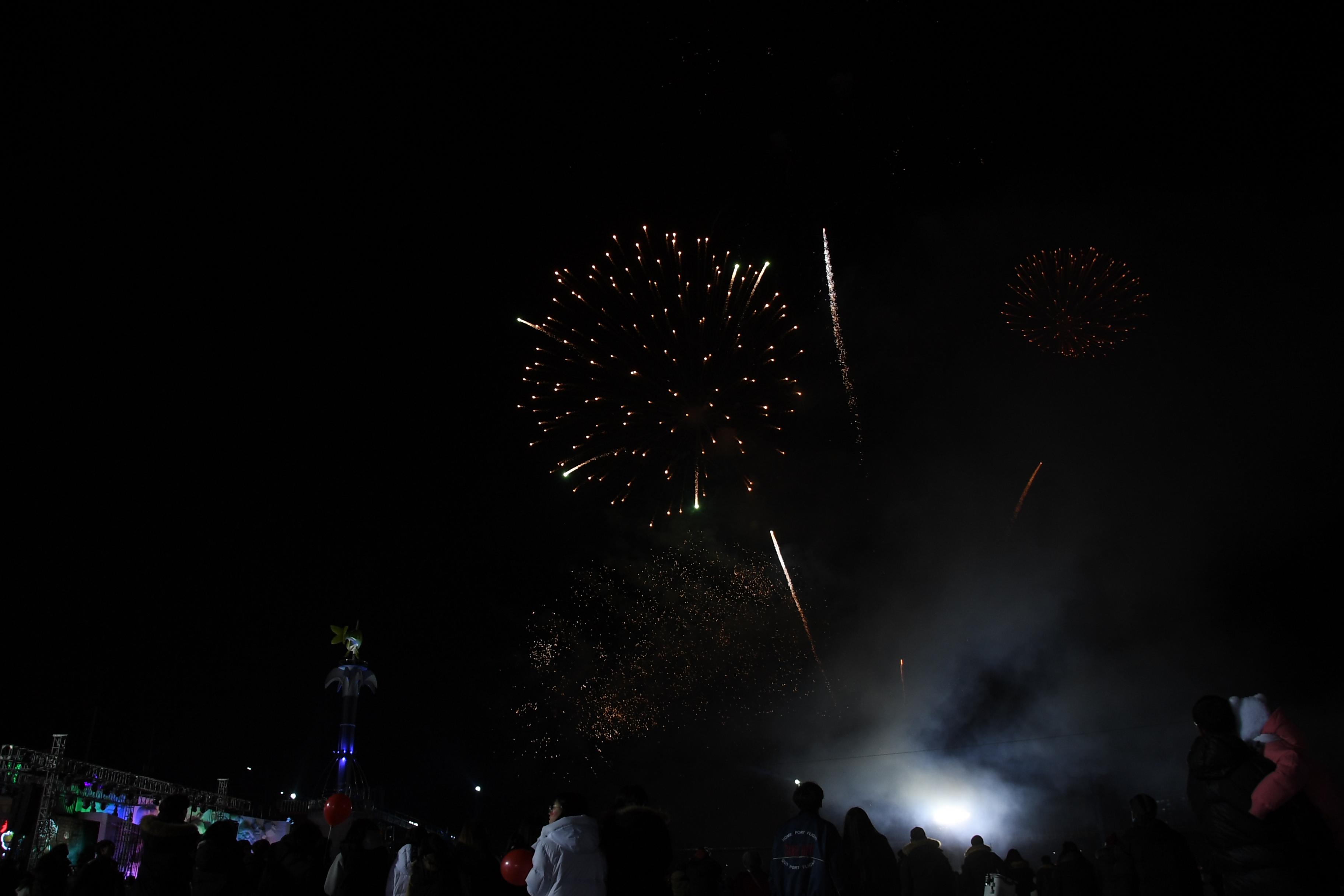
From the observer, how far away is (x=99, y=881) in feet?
18.3

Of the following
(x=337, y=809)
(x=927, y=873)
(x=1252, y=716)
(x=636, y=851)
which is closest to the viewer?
(x=1252, y=716)

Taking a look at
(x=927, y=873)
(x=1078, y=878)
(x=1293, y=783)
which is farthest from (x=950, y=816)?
(x=1293, y=783)

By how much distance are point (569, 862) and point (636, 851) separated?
39 cm

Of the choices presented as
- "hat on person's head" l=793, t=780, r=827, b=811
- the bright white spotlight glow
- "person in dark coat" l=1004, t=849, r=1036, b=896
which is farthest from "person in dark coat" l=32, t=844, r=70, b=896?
the bright white spotlight glow

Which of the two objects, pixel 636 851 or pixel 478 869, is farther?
pixel 478 869

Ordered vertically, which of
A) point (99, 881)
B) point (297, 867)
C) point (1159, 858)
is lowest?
point (99, 881)

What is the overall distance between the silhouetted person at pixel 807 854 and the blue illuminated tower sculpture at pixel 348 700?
3681cm

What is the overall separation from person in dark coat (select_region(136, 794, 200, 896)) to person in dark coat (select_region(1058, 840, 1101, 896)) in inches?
258

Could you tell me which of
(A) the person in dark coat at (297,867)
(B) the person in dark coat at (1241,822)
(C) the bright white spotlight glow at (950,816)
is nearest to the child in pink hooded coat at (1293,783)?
(B) the person in dark coat at (1241,822)

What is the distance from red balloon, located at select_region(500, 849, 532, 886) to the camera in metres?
5.69

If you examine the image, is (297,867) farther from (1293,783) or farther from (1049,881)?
(1049,881)

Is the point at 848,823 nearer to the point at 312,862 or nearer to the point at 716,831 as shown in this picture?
the point at 312,862

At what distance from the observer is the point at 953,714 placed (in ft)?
81.0

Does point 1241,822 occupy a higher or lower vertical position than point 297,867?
higher
